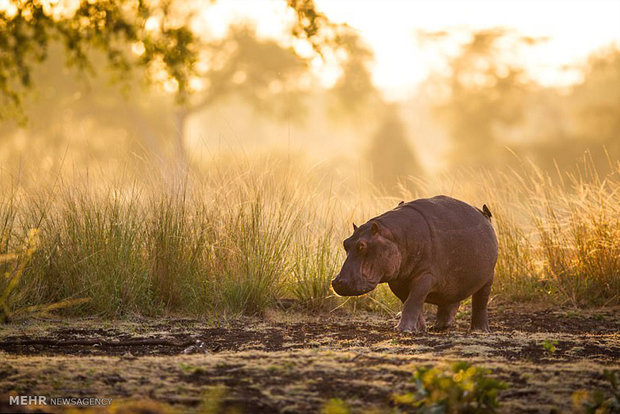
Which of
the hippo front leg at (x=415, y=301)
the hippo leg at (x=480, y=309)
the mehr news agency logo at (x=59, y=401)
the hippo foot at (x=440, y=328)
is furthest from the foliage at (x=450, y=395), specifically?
the hippo leg at (x=480, y=309)

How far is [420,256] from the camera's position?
463cm

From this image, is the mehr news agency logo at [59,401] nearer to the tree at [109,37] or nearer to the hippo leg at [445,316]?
the hippo leg at [445,316]

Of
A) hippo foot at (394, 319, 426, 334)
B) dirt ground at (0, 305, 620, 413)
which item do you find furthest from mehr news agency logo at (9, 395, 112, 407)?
hippo foot at (394, 319, 426, 334)

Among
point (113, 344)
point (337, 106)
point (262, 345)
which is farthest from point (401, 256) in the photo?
point (337, 106)

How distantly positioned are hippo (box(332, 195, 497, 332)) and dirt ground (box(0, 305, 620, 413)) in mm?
263

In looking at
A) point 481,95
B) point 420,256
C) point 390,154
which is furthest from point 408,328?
point 481,95

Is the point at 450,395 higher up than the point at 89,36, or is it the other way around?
the point at 89,36

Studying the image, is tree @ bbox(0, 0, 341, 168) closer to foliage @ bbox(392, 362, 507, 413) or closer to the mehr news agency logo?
the mehr news agency logo

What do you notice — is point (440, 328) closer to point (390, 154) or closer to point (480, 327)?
point (480, 327)

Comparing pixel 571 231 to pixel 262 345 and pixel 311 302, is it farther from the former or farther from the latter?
pixel 262 345

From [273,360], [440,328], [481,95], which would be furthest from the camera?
[481,95]

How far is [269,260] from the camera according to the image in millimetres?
5684

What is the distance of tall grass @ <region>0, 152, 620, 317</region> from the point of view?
5.36m

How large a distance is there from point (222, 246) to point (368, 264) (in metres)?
1.60
